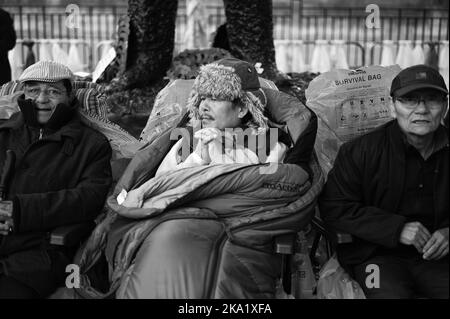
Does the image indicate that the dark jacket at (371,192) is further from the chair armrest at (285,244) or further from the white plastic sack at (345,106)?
the white plastic sack at (345,106)

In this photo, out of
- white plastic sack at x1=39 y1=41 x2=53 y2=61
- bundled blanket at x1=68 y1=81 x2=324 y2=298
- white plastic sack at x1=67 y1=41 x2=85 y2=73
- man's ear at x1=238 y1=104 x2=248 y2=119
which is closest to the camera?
bundled blanket at x1=68 y1=81 x2=324 y2=298

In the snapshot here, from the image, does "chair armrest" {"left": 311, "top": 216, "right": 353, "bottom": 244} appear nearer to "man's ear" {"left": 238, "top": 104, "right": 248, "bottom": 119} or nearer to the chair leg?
the chair leg

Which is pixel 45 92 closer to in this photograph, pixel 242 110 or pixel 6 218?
pixel 6 218

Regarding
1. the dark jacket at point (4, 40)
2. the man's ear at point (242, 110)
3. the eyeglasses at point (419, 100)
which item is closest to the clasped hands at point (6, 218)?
the man's ear at point (242, 110)

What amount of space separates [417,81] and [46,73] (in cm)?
168

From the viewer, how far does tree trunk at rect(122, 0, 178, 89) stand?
616cm

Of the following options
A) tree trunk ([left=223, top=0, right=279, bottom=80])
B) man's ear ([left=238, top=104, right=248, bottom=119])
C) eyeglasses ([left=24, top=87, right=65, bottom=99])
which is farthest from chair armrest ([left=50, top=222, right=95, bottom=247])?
tree trunk ([left=223, top=0, right=279, bottom=80])

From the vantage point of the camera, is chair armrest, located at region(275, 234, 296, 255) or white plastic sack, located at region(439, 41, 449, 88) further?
white plastic sack, located at region(439, 41, 449, 88)

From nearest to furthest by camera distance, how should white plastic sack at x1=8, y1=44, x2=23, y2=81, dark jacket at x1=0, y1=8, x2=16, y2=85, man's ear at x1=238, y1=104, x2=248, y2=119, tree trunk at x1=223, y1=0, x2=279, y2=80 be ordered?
man's ear at x1=238, y1=104, x2=248, y2=119 → dark jacket at x1=0, y1=8, x2=16, y2=85 → tree trunk at x1=223, y1=0, x2=279, y2=80 → white plastic sack at x1=8, y1=44, x2=23, y2=81

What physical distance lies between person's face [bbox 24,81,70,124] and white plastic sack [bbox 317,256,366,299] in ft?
4.74

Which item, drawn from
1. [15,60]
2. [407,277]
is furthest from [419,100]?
[15,60]

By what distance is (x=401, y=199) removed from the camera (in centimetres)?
305

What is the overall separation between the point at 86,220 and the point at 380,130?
1.36 metres

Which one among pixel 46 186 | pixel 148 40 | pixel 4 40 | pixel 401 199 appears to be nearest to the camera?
pixel 401 199
